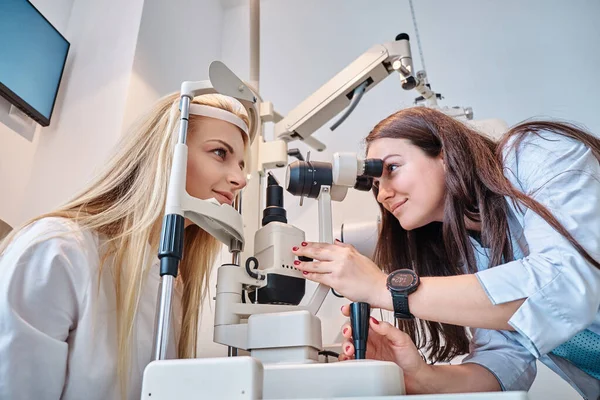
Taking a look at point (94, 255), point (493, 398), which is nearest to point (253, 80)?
point (94, 255)

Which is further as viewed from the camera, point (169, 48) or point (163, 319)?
point (169, 48)

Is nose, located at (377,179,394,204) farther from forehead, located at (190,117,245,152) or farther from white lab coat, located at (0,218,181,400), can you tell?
white lab coat, located at (0,218,181,400)

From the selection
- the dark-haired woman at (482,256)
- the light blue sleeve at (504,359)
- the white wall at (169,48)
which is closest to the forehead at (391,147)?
the dark-haired woman at (482,256)

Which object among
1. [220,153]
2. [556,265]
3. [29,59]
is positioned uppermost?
[29,59]

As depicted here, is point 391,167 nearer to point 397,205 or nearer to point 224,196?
point 397,205

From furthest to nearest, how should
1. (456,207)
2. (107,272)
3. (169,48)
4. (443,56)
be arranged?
(443,56) < (169,48) < (456,207) < (107,272)

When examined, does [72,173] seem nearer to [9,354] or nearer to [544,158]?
[9,354]

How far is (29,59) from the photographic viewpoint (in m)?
1.50

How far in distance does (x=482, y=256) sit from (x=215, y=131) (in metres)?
0.75

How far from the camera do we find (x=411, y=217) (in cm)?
111

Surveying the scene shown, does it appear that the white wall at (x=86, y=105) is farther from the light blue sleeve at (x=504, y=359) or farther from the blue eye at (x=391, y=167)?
the light blue sleeve at (x=504, y=359)

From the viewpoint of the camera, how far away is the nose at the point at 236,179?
1.09 metres

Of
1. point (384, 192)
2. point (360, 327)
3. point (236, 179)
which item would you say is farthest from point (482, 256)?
point (236, 179)

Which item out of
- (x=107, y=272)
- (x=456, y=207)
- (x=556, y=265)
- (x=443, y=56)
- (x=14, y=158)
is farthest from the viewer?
(x=443, y=56)
